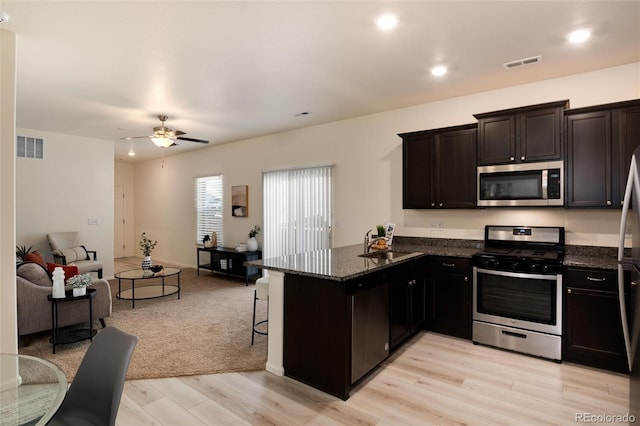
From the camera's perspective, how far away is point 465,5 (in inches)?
Result: 95.0

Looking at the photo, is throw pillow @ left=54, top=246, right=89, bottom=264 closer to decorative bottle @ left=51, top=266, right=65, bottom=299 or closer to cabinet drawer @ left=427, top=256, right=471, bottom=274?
decorative bottle @ left=51, top=266, right=65, bottom=299

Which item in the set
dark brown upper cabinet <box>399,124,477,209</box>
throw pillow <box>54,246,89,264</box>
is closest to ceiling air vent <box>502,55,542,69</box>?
dark brown upper cabinet <box>399,124,477,209</box>

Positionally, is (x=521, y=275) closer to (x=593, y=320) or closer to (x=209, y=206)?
(x=593, y=320)

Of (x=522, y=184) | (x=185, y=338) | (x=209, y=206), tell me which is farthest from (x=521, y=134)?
(x=209, y=206)

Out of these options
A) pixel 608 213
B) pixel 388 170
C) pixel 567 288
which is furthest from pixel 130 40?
pixel 608 213

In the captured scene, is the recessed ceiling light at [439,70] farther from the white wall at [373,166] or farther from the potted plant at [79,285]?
the potted plant at [79,285]

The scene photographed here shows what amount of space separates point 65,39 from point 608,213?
5.28 m

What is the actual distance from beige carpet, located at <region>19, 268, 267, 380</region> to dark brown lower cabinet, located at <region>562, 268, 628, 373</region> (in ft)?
9.43

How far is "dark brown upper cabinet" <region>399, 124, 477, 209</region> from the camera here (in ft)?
13.2

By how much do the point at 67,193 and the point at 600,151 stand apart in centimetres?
810

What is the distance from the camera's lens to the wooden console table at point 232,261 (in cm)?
665

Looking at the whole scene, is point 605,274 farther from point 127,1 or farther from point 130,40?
point 130,40

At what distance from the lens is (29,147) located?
6.04 m

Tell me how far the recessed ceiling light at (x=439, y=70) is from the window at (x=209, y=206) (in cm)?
530
